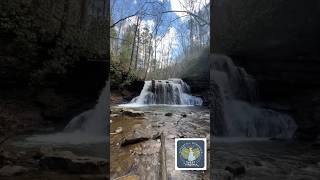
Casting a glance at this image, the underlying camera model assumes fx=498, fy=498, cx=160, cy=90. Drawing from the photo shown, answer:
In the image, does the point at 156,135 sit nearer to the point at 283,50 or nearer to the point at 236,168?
the point at 236,168

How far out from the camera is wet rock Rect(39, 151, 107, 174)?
15.4ft

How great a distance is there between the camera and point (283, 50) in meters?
4.88

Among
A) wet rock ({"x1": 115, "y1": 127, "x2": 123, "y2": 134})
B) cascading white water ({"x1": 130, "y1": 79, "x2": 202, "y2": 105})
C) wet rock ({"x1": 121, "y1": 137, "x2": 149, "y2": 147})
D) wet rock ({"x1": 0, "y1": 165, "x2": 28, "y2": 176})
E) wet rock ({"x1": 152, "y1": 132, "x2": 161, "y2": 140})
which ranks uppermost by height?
cascading white water ({"x1": 130, "y1": 79, "x2": 202, "y2": 105})

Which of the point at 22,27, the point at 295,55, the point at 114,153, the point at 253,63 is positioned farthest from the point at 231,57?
the point at 22,27

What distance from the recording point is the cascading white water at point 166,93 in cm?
477

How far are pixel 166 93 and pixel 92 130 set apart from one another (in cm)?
79

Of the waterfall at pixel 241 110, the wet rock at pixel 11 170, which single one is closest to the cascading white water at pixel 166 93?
the waterfall at pixel 241 110

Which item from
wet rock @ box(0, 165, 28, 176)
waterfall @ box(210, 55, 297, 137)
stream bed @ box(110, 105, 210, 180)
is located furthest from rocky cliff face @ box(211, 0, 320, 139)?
wet rock @ box(0, 165, 28, 176)

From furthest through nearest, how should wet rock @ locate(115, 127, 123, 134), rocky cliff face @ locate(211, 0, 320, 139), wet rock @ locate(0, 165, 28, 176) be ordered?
rocky cliff face @ locate(211, 0, 320, 139), wet rock @ locate(115, 127, 123, 134), wet rock @ locate(0, 165, 28, 176)

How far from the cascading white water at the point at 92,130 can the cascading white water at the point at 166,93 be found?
288 millimetres

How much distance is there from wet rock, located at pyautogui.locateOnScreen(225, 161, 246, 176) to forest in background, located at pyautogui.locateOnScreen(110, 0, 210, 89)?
93cm

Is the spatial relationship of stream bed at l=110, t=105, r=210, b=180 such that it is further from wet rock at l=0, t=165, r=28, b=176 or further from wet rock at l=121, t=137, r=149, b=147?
→ wet rock at l=0, t=165, r=28, b=176

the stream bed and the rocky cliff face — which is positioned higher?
the rocky cliff face

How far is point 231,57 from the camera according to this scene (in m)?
4.84
